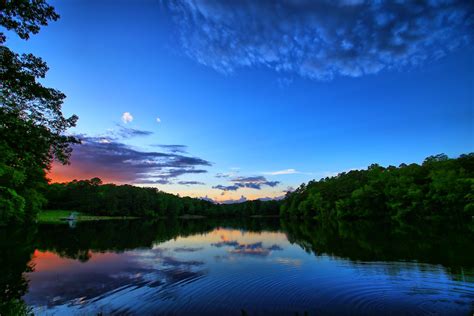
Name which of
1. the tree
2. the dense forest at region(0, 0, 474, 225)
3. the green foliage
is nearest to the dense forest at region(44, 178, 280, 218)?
the dense forest at region(0, 0, 474, 225)

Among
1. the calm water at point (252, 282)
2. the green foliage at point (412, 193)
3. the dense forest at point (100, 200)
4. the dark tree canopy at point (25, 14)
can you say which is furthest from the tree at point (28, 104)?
the dense forest at point (100, 200)

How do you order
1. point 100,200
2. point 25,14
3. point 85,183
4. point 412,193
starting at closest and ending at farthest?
point 25,14 < point 412,193 < point 100,200 < point 85,183

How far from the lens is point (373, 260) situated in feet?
70.5

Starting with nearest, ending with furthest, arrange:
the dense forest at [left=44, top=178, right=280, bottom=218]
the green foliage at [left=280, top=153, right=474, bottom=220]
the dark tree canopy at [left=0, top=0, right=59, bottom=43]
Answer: the dark tree canopy at [left=0, top=0, right=59, bottom=43] < the green foliage at [left=280, top=153, right=474, bottom=220] < the dense forest at [left=44, top=178, right=280, bottom=218]

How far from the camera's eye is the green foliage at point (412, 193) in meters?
60.4

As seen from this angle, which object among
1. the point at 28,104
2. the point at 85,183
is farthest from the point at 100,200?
the point at 28,104

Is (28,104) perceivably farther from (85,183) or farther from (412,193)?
(85,183)

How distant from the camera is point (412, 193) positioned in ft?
227

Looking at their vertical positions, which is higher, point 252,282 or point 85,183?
point 85,183

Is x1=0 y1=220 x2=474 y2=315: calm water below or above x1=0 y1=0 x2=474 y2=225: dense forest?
below

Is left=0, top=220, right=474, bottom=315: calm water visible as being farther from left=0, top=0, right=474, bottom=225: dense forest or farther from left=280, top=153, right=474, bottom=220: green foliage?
left=280, top=153, right=474, bottom=220: green foliage

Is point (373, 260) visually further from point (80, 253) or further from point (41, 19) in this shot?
point (80, 253)

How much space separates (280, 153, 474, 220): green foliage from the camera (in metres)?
60.4

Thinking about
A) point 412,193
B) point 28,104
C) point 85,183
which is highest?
point 85,183
